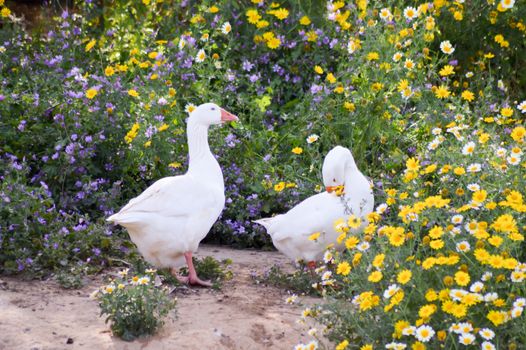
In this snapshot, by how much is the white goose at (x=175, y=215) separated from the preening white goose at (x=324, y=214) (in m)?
0.39

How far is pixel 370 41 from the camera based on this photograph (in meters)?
6.31

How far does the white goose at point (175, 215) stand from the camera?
4.86 metres

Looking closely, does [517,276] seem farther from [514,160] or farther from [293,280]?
[293,280]

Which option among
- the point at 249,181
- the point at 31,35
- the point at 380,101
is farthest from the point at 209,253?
the point at 31,35

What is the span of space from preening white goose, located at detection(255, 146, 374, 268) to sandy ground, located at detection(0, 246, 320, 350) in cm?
27

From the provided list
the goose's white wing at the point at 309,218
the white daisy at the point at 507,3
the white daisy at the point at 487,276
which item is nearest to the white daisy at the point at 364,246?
the white daisy at the point at 487,276

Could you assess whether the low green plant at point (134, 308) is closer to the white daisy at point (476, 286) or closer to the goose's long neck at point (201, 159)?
the goose's long neck at point (201, 159)

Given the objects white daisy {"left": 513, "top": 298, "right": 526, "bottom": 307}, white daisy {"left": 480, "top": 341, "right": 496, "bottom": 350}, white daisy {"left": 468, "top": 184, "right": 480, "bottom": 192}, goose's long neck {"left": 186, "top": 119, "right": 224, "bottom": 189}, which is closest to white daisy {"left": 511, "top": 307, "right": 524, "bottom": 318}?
white daisy {"left": 513, "top": 298, "right": 526, "bottom": 307}

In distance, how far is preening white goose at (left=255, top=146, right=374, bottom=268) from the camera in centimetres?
496

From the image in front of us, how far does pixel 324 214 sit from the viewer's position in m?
4.96

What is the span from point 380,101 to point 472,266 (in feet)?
8.24

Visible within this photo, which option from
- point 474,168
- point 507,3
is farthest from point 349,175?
point 507,3

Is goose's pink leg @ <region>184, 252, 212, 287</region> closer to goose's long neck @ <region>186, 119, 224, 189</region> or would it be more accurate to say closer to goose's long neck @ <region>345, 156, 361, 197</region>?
goose's long neck @ <region>186, 119, 224, 189</region>

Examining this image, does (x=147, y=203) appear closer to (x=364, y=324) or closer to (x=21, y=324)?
(x=21, y=324)
